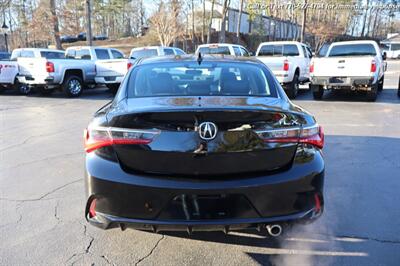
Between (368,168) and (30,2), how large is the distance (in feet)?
168

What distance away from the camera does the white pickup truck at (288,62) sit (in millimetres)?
11844

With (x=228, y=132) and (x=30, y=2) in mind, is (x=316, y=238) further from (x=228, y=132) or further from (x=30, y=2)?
(x=30, y=2)

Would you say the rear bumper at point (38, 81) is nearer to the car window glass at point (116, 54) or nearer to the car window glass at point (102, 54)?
the car window glass at point (102, 54)

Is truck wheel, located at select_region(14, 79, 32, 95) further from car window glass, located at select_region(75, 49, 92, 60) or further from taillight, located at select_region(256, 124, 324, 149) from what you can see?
taillight, located at select_region(256, 124, 324, 149)

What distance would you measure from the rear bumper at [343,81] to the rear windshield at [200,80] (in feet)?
25.8

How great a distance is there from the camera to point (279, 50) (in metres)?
13.2

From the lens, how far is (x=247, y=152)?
2.49m

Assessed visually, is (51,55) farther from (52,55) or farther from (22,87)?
(22,87)

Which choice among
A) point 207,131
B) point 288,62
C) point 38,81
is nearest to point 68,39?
point 38,81

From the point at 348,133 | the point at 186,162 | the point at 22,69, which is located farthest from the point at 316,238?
the point at 22,69

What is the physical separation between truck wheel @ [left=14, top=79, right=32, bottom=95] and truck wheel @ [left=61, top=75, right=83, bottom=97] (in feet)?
6.48

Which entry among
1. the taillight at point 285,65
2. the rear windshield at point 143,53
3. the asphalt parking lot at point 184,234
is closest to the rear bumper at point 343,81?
the taillight at point 285,65

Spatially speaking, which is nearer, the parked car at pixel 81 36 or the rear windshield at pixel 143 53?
the rear windshield at pixel 143 53

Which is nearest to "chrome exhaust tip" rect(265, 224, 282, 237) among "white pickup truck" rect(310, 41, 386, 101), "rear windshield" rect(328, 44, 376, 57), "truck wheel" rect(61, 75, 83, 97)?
"white pickup truck" rect(310, 41, 386, 101)
